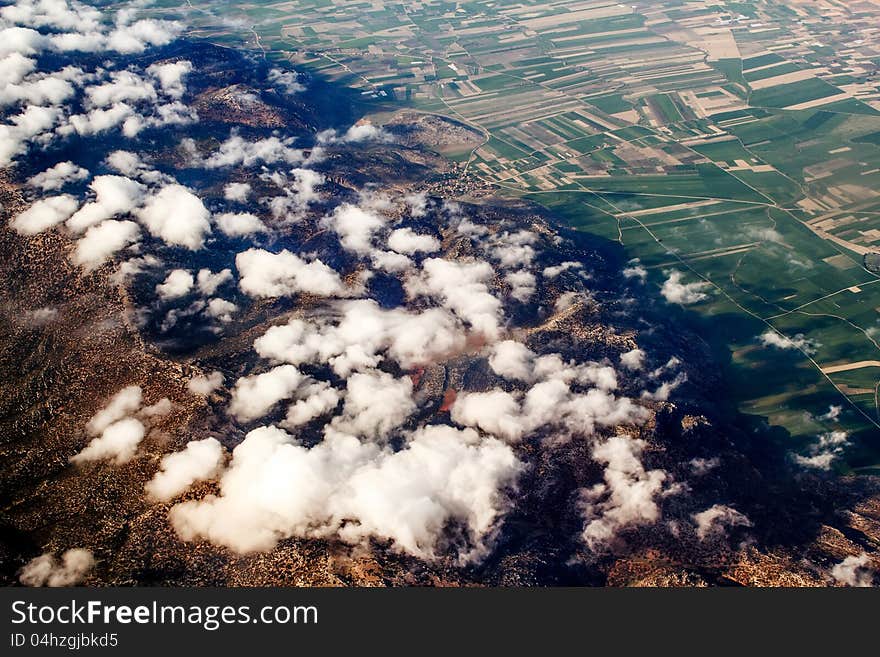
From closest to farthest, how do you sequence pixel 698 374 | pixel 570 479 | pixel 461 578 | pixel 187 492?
pixel 461 578 → pixel 187 492 → pixel 570 479 → pixel 698 374

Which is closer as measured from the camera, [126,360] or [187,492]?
[187,492]

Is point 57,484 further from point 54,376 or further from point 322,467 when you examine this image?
point 322,467

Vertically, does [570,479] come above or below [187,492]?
below

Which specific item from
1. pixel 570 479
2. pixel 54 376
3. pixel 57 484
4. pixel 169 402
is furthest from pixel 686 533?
pixel 54 376

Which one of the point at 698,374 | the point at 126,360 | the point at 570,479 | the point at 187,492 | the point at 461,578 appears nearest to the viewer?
the point at 461,578

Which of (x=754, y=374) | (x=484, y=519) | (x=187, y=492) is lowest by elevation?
(x=754, y=374)

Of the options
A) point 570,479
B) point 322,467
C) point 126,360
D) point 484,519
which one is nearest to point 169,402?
point 126,360

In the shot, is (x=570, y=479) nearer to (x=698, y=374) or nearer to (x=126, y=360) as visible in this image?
(x=698, y=374)

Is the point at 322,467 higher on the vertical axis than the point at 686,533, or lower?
higher

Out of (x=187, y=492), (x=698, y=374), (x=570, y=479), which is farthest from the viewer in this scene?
(x=698, y=374)
